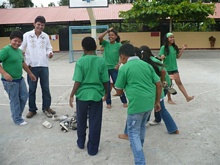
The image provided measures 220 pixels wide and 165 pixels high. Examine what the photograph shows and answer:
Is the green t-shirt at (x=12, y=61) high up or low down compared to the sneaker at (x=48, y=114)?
up

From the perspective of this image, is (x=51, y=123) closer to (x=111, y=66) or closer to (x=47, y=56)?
(x=47, y=56)

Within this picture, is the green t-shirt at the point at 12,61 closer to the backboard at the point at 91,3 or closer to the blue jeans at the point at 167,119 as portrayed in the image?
the blue jeans at the point at 167,119

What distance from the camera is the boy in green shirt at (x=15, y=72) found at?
13.1 feet

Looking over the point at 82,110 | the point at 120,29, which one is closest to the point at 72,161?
the point at 82,110

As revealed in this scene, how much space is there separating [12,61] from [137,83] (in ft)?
7.49

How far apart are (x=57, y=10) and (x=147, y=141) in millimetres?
19758

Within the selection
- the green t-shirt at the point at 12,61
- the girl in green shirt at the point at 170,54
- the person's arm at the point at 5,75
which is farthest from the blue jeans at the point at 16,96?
the girl in green shirt at the point at 170,54

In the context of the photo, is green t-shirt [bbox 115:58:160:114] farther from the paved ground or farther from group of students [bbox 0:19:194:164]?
the paved ground

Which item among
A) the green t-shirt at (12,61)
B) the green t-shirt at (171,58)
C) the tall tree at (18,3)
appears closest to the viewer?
the green t-shirt at (12,61)

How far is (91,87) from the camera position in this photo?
10.4 ft

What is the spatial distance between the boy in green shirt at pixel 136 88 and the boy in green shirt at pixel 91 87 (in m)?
0.37

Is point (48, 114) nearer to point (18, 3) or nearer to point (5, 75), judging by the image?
point (5, 75)

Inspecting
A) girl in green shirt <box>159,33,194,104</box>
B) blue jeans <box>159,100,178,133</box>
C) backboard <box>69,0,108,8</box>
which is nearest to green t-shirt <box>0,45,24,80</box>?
blue jeans <box>159,100,178,133</box>

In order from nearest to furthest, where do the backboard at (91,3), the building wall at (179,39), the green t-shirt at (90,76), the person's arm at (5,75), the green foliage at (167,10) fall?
the green t-shirt at (90,76) < the person's arm at (5,75) < the backboard at (91,3) < the green foliage at (167,10) < the building wall at (179,39)
